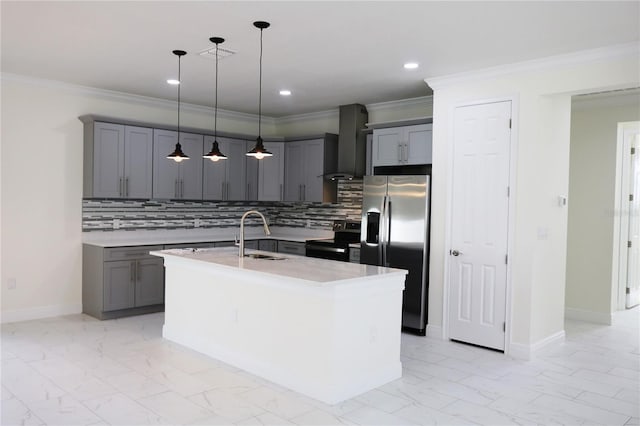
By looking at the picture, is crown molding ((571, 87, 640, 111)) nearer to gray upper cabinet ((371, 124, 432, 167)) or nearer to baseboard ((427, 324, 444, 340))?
gray upper cabinet ((371, 124, 432, 167))

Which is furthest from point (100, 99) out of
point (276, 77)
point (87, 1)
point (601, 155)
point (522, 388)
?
point (601, 155)

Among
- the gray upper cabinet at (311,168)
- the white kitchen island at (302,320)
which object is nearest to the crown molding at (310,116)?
the gray upper cabinet at (311,168)

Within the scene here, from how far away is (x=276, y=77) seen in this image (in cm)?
542

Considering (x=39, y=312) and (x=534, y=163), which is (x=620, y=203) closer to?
(x=534, y=163)

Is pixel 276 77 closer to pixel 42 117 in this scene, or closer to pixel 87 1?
pixel 87 1

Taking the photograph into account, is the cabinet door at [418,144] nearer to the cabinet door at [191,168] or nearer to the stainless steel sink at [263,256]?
the stainless steel sink at [263,256]

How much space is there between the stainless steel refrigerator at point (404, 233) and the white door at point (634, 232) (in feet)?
9.85

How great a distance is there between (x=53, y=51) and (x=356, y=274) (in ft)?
11.0

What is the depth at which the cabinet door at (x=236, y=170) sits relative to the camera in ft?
23.6

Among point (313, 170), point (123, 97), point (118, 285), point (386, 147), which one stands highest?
point (123, 97)

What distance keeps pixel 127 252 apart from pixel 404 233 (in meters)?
3.11

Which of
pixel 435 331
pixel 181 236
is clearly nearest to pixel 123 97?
pixel 181 236

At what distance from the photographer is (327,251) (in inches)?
252

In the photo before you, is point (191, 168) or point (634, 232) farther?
point (191, 168)
